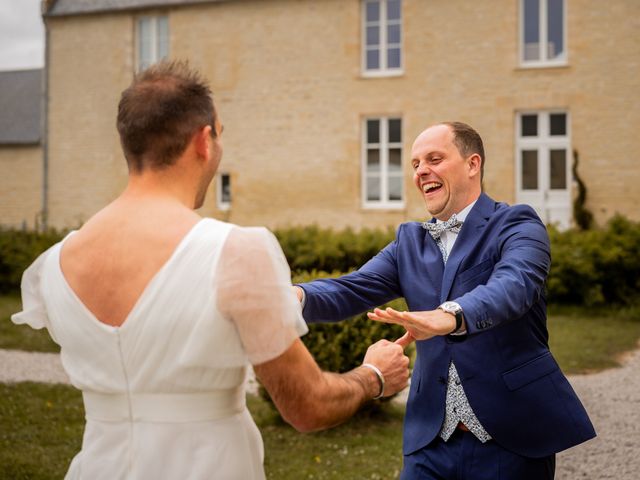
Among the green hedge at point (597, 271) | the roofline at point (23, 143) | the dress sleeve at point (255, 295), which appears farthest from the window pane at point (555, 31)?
the dress sleeve at point (255, 295)

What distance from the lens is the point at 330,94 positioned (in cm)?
2292

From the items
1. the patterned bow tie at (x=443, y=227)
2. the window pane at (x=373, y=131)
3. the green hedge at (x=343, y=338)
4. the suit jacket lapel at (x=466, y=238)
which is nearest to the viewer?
the suit jacket lapel at (x=466, y=238)

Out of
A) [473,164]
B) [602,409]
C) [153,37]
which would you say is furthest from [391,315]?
[153,37]

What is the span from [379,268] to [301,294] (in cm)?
47

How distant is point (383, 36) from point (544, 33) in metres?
4.52

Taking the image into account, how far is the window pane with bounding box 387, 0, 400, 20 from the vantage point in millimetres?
22828

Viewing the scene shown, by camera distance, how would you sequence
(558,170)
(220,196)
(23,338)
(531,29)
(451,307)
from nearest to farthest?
(451,307) → (23,338) → (558,170) → (531,29) → (220,196)

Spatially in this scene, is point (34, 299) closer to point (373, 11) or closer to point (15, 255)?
point (15, 255)

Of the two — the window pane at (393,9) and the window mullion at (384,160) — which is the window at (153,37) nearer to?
the window pane at (393,9)

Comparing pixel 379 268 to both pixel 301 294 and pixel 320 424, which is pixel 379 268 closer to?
pixel 301 294

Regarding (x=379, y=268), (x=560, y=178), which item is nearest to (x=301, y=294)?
(x=379, y=268)

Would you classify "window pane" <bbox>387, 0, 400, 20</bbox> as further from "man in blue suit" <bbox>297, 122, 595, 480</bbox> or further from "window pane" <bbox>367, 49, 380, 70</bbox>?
"man in blue suit" <bbox>297, 122, 595, 480</bbox>

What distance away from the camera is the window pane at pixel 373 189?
22.8 metres

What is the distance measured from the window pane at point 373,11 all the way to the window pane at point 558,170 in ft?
21.2
